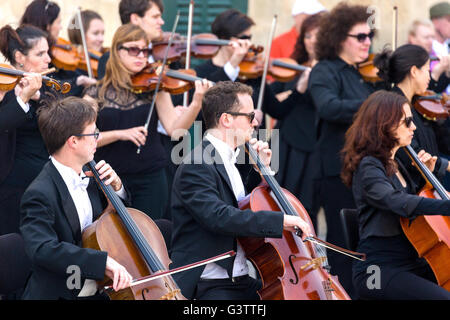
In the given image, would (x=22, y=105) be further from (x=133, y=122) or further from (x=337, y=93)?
(x=337, y=93)

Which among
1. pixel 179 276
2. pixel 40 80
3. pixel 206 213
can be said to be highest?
pixel 40 80

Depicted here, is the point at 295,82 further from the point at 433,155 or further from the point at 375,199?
the point at 375,199

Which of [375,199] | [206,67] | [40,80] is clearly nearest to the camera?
[375,199]

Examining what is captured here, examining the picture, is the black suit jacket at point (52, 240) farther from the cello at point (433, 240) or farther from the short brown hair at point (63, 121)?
the cello at point (433, 240)

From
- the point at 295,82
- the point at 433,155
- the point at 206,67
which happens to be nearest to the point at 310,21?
the point at 295,82

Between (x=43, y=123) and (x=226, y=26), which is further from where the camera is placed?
(x=226, y=26)

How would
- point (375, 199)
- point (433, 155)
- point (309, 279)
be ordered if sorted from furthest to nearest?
point (433, 155) < point (375, 199) < point (309, 279)

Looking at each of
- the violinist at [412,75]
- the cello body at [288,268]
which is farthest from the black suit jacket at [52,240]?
the violinist at [412,75]

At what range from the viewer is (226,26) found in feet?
17.7

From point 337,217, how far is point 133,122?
4.14 ft

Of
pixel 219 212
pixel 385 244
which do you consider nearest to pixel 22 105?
pixel 219 212

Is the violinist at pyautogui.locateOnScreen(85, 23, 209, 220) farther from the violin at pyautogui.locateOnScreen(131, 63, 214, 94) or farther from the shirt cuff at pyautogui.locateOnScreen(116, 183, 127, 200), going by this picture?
the shirt cuff at pyautogui.locateOnScreen(116, 183, 127, 200)

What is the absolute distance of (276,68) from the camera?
5.46 m

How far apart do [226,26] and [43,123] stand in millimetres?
2425
